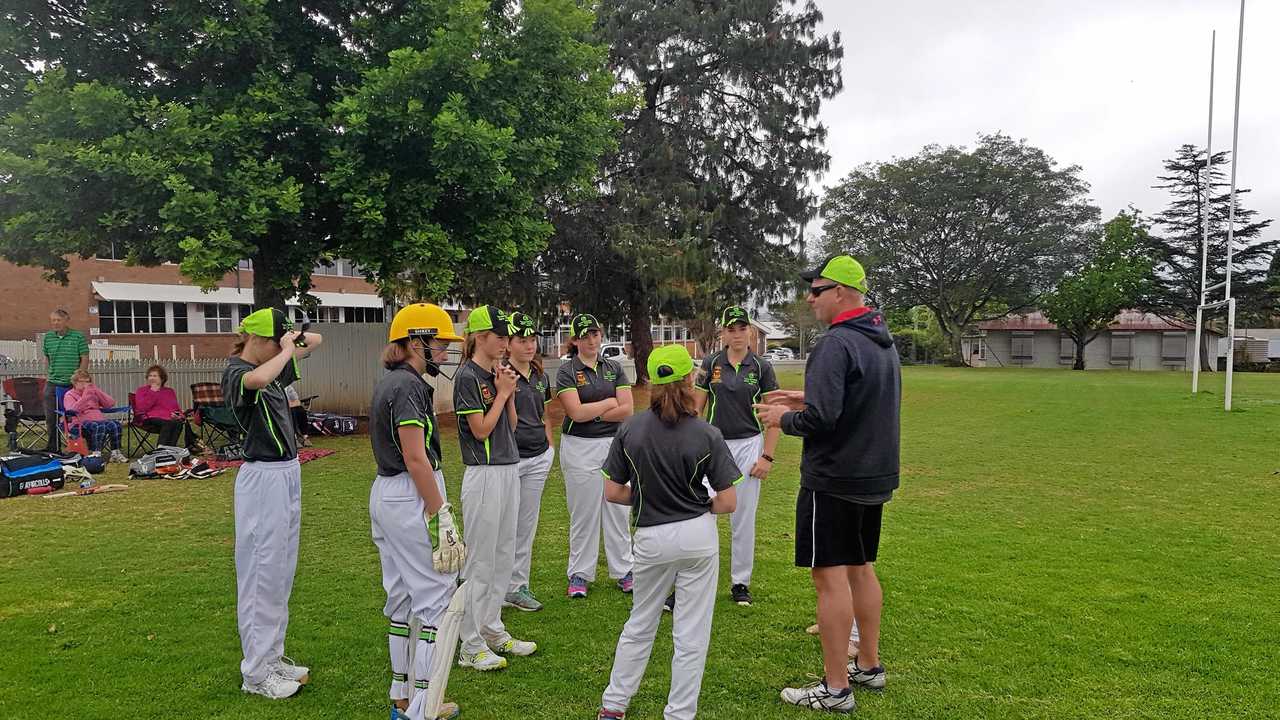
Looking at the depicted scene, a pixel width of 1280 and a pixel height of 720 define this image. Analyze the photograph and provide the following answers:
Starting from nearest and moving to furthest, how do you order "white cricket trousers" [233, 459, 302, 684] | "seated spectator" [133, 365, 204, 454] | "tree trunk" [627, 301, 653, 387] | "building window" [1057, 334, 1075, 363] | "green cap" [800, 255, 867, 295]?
"green cap" [800, 255, 867, 295]
"white cricket trousers" [233, 459, 302, 684]
"seated spectator" [133, 365, 204, 454]
"tree trunk" [627, 301, 653, 387]
"building window" [1057, 334, 1075, 363]

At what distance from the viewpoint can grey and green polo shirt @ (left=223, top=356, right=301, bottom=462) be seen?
157 inches

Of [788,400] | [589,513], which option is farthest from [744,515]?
[788,400]

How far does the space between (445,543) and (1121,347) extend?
67.2 metres

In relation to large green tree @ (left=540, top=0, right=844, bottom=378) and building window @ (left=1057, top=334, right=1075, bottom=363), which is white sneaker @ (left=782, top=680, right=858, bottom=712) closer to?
large green tree @ (left=540, top=0, right=844, bottom=378)

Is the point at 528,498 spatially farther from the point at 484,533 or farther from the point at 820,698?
the point at 820,698

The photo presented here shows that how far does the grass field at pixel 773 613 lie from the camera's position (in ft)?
13.6

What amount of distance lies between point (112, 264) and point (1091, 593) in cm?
4027

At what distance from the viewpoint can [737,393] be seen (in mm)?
5707

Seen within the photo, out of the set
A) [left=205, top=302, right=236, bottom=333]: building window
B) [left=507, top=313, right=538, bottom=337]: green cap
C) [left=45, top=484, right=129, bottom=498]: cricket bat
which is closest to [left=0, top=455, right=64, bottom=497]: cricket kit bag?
[left=45, top=484, right=129, bottom=498]: cricket bat

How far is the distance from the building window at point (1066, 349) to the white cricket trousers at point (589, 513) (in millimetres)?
64570

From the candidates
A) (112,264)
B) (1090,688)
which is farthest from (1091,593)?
(112,264)

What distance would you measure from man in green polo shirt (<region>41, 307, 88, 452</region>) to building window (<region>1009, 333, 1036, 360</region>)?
65.0 meters

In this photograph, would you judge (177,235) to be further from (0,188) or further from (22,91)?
(22,91)

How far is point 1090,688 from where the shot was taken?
166 inches
